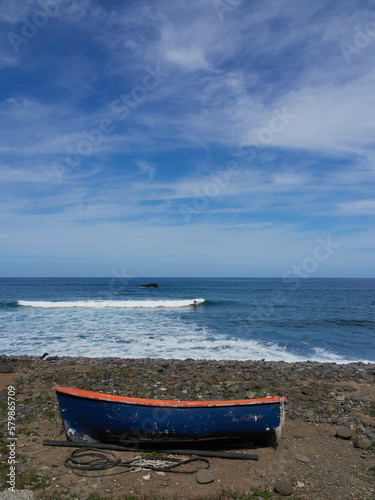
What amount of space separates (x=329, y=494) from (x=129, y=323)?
21058 millimetres

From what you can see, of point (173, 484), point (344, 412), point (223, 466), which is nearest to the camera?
point (173, 484)

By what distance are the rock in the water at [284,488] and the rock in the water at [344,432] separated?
220 centimetres

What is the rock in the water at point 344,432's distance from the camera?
6.71 meters

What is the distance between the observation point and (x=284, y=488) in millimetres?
5047

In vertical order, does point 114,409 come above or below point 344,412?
above

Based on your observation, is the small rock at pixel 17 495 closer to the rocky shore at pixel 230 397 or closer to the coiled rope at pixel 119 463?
the rocky shore at pixel 230 397

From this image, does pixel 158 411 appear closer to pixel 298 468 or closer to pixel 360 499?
pixel 298 468

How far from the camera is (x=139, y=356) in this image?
49.3 ft

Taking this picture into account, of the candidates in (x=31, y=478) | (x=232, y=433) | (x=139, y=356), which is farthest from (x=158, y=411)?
(x=139, y=356)

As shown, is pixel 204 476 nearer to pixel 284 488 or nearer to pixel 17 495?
pixel 284 488

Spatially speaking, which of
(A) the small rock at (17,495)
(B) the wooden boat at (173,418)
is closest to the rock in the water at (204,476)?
(B) the wooden boat at (173,418)

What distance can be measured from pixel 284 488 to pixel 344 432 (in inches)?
97.0

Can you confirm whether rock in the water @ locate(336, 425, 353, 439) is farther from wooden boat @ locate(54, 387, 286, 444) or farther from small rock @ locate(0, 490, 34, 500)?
small rock @ locate(0, 490, 34, 500)

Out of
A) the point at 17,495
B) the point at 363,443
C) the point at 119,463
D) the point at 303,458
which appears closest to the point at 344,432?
the point at 363,443
